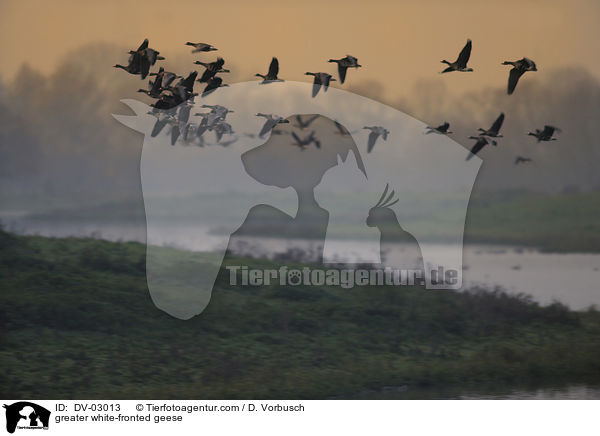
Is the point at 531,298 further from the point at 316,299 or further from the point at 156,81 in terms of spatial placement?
the point at 156,81

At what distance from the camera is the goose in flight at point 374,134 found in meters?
11.5

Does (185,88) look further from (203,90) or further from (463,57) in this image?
(463,57)

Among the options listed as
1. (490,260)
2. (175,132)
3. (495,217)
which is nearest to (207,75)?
(175,132)

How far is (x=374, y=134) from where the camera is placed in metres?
11.8

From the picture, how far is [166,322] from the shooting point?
450 inches

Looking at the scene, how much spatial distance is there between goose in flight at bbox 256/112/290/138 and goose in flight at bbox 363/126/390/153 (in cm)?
110

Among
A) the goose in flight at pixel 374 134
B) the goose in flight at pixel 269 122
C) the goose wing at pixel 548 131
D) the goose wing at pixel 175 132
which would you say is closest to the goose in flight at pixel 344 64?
the goose in flight at pixel 374 134

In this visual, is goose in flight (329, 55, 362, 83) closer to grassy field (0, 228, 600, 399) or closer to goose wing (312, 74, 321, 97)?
goose wing (312, 74, 321, 97)

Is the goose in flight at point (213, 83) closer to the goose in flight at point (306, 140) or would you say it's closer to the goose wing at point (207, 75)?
the goose wing at point (207, 75)

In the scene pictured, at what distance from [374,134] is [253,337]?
123 inches

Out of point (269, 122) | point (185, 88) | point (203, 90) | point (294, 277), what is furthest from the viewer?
point (294, 277)
